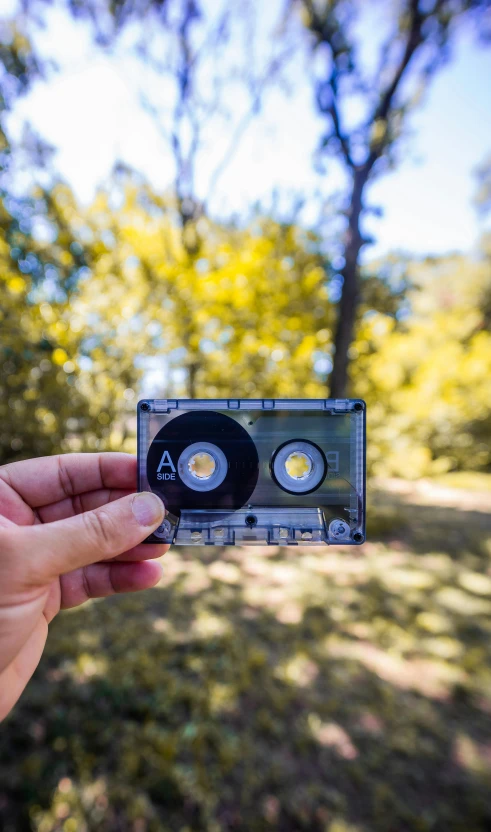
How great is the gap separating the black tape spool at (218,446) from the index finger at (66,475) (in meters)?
0.20

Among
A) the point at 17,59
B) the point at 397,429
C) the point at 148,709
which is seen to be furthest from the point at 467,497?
the point at 17,59

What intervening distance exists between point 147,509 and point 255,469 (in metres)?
0.55

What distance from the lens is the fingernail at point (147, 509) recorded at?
131cm

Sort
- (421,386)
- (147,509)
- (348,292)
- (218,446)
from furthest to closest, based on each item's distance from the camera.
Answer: (421,386) < (348,292) < (218,446) < (147,509)

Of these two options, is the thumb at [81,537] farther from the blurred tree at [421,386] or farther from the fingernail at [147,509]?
the blurred tree at [421,386]

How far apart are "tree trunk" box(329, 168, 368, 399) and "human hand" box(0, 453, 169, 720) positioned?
3577 millimetres

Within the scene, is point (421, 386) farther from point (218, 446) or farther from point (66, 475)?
point (66, 475)

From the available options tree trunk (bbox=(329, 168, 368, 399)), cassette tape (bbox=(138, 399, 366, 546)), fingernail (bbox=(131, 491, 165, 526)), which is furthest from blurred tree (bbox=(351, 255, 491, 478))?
fingernail (bbox=(131, 491, 165, 526))

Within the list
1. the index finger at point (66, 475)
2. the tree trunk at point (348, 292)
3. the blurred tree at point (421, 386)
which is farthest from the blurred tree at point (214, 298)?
the index finger at point (66, 475)

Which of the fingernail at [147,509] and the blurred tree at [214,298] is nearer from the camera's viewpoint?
the fingernail at [147,509]

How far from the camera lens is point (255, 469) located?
1740 millimetres

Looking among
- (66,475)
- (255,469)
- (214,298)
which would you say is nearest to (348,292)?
(214,298)

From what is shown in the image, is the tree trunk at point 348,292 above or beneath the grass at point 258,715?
above

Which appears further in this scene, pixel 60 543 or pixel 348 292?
pixel 348 292
